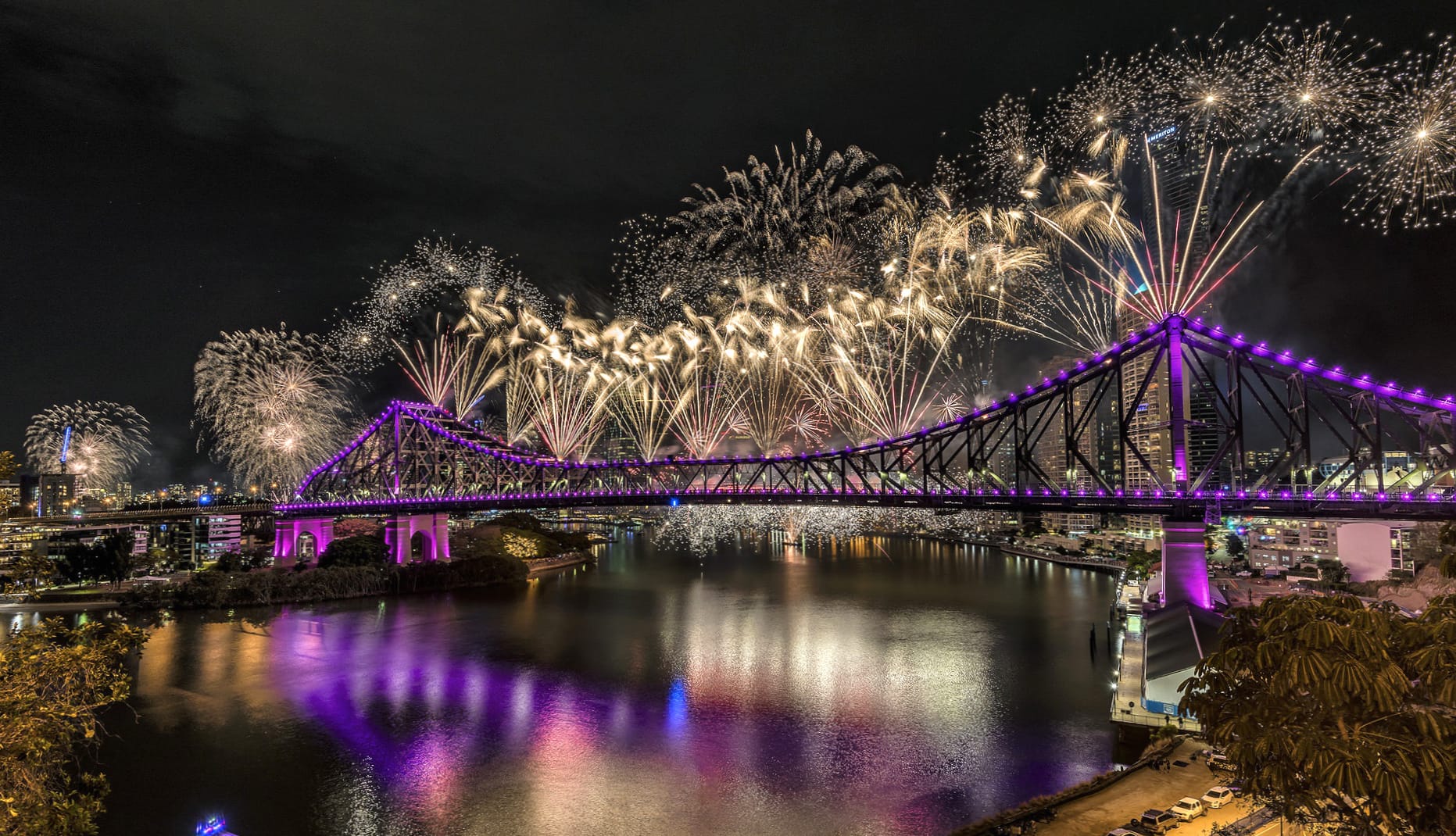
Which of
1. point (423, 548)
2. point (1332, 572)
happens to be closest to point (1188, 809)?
point (1332, 572)

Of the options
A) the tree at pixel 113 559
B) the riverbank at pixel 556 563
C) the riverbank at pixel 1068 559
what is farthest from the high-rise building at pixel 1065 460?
the tree at pixel 113 559

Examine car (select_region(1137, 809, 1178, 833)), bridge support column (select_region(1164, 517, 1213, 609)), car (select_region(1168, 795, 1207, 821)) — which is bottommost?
car (select_region(1137, 809, 1178, 833))

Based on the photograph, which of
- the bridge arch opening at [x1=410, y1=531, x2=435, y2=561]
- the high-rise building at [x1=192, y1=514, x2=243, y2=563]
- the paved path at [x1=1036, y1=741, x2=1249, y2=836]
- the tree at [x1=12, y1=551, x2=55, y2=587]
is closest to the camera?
the tree at [x1=12, y1=551, x2=55, y2=587]

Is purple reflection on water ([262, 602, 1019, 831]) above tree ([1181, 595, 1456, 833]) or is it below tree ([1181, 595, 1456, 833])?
below

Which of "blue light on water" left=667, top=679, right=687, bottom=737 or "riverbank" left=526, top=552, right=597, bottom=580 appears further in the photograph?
"riverbank" left=526, top=552, right=597, bottom=580

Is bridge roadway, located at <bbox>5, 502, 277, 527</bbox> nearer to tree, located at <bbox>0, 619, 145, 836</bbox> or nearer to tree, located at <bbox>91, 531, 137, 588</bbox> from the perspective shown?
tree, located at <bbox>91, 531, 137, 588</bbox>

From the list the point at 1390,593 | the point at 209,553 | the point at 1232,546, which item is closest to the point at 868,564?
the point at 1232,546

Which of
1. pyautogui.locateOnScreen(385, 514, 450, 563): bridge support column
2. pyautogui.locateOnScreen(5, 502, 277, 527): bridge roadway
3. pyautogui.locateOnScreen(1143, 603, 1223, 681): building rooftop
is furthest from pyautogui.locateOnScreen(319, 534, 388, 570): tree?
pyautogui.locateOnScreen(1143, 603, 1223, 681): building rooftop
